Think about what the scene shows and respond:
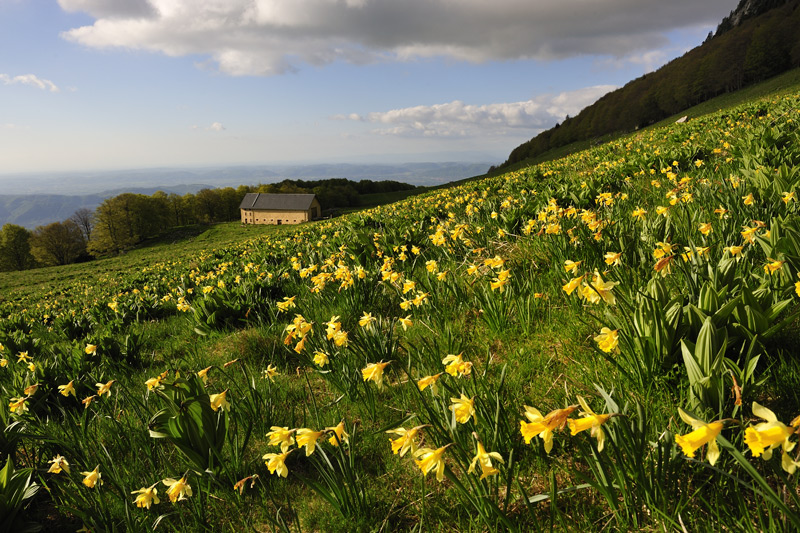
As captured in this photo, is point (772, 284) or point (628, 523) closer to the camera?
point (628, 523)

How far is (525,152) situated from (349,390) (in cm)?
10437

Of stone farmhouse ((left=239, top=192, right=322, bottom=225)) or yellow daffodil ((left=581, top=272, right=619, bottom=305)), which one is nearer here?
yellow daffodil ((left=581, top=272, right=619, bottom=305))

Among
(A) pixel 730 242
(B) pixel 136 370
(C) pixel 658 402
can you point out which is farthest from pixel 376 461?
(B) pixel 136 370

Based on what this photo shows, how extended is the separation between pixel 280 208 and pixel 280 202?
6.19 feet

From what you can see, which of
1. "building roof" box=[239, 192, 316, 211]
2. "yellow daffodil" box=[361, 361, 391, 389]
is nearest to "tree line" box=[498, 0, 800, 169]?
"building roof" box=[239, 192, 316, 211]

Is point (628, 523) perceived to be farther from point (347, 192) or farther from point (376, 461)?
point (347, 192)

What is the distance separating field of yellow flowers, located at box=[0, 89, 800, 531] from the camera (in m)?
1.53

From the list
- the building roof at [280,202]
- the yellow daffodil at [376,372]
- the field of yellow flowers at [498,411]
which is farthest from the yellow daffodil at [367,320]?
the building roof at [280,202]

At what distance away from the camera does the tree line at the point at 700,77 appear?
63312mm

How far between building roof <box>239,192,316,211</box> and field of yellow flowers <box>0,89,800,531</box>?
3033 inches

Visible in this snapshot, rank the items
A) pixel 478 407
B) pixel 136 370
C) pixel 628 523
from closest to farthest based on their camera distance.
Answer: pixel 628 523
pixel 478 407
pixel 136 370

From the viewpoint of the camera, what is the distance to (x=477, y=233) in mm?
5527

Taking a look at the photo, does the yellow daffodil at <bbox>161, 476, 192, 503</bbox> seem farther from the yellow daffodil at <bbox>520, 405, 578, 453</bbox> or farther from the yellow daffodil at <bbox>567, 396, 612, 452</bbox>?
the yellow daffodil at <bbox>567, 396, 612, 452</bbox>

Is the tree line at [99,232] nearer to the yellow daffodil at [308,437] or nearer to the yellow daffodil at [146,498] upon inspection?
the yellow daffodil at [146,498]
